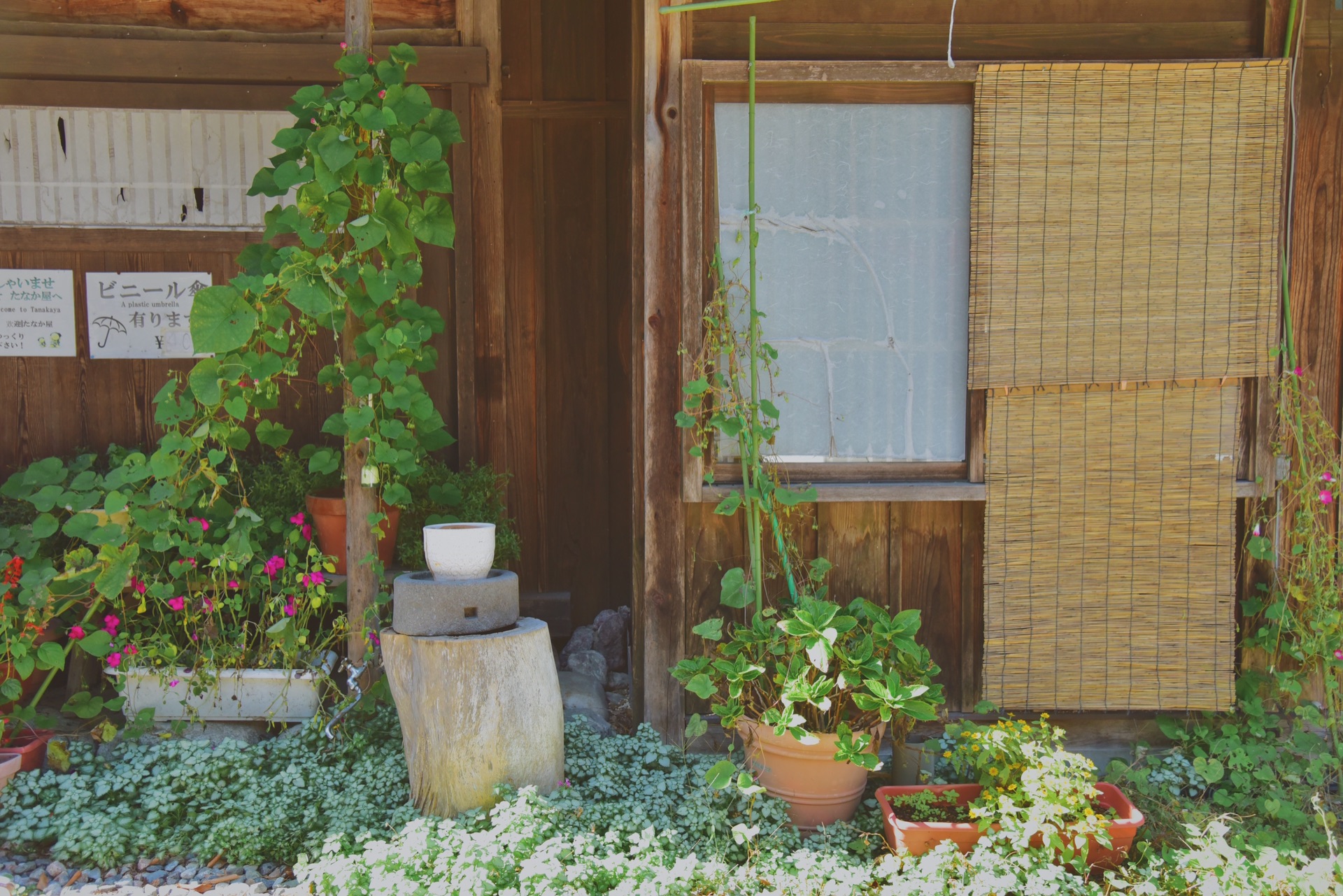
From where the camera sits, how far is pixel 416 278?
3332 mm

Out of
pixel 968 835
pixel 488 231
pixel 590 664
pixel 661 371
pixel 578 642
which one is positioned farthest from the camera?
pixel 578 642

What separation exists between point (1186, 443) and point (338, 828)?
311 cm

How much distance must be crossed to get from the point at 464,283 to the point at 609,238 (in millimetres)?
836

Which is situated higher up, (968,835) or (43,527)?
(43,527)

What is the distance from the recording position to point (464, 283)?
423 centimetres

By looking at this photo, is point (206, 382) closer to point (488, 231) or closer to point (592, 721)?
point (488, 231)

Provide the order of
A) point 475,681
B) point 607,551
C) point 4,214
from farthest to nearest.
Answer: point 607,551, point 4,214, point 475,681

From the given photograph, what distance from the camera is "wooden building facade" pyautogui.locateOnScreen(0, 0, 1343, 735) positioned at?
11.2ft

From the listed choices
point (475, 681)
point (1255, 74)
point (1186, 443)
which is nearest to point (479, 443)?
point (475, 681)

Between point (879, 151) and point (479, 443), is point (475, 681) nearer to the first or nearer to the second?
point (479, 443)

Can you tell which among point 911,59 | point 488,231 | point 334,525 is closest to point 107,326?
point 334,525

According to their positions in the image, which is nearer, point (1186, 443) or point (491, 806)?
point (491, 806)

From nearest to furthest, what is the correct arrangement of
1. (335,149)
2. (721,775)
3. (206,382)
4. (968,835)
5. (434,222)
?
(968,835), (721,775), (335,149), (206,382), (434,222)

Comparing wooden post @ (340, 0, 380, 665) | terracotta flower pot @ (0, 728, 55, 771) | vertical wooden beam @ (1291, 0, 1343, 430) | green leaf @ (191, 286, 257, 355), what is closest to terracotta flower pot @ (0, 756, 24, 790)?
terracotta flower pot @ (0, 728, 55, 771)
